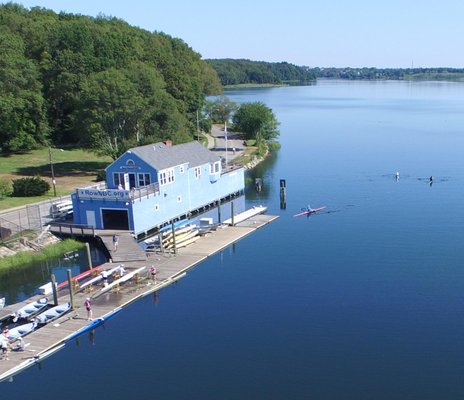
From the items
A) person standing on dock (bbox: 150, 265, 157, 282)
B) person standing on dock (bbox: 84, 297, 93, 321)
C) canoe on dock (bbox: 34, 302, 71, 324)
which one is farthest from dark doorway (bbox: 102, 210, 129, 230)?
person standing on dock (bbox: 84, 297, 93, 321)

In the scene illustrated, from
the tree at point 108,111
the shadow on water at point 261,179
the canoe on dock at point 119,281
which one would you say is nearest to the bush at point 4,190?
the tree at point 108,111

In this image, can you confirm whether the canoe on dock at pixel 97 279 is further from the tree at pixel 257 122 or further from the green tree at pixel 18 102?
the tree at pixel 257 122

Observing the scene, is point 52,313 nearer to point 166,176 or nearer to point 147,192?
point 147,192

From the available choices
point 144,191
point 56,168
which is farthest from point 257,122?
point 144,191

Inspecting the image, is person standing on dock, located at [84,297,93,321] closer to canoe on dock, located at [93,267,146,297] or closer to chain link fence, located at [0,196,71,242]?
canoe on dock, located at [93,267,146,297]

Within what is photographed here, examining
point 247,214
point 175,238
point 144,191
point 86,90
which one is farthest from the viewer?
point 86,90

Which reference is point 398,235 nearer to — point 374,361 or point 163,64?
point 374,361
